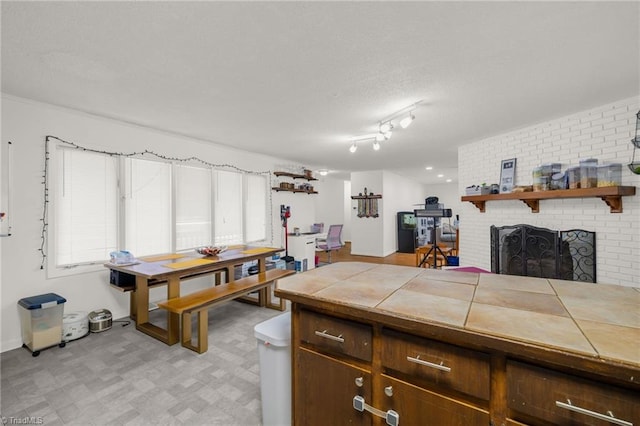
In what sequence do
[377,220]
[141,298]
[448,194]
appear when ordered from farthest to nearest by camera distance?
[448,194], [377,220], [141,298]

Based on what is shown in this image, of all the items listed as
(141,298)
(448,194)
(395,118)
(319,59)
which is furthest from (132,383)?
(448,194)

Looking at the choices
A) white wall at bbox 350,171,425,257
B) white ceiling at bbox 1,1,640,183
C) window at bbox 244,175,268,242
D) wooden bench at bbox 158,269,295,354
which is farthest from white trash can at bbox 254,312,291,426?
white wall at bbox 350,171,425,257

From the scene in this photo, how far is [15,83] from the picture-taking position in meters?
2.46

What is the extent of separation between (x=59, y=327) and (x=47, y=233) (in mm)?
1011

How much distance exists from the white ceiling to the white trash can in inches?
73.1

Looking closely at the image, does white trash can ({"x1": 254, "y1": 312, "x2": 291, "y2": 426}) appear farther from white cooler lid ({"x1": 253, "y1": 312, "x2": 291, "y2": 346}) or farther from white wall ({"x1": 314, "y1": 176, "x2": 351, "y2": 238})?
white wall ({"x1": 314, "y1": 176, "x2": 351, "y2": 238})

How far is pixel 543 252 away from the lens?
365 centimetres

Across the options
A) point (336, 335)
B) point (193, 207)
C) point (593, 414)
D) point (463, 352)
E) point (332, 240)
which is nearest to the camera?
point (593, 414)

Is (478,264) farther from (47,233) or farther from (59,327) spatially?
(47,233)

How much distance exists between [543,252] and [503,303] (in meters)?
3.46

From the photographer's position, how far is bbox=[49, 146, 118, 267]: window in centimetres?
304

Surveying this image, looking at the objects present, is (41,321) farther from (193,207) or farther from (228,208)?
(228,208)

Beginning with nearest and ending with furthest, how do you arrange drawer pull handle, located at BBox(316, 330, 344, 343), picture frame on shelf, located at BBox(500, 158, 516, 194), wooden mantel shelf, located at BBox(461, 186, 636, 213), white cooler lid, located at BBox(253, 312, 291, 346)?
drawer pull handle, located at BBox(316, 330, 344, 343)
white cooler lid, located at BBox(253, 312, 291, 346)
wooden mantel shelf, located at BBox(461, 186, 636, 213)
picture frame on shelf, located at BBox(500, 158, 516, 194)

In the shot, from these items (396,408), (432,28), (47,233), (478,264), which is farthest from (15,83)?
(478,264)
